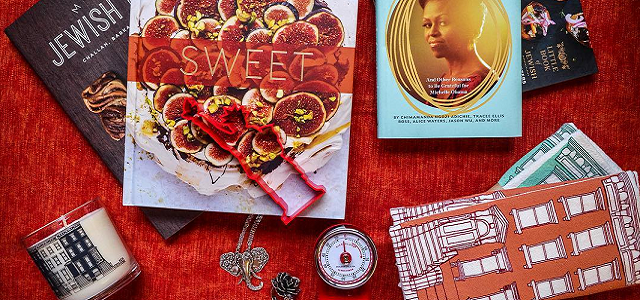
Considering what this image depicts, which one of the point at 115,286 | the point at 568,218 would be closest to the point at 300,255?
the point at 115,286

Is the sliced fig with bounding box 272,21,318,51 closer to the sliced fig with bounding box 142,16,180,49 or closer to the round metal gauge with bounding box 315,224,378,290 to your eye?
the sliced fig with bounding box 142,16,180,49

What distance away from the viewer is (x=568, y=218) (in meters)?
0.80

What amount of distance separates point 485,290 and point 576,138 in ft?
0.92

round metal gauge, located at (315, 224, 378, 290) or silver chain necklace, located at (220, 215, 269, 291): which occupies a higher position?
silver chain necklace, located at (220, 215, 269, 291)

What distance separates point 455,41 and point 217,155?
0.41 metres

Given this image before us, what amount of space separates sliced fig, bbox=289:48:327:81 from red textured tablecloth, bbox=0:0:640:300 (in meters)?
0.11

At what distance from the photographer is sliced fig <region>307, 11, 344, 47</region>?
80cm

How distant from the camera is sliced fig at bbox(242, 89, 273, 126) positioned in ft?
2.62

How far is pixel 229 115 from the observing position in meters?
0.79

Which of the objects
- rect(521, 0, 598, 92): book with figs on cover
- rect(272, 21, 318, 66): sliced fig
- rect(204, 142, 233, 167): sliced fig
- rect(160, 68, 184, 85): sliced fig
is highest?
rect(160, 68, 184, 85): sliced fig

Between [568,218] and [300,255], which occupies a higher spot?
[300,255]

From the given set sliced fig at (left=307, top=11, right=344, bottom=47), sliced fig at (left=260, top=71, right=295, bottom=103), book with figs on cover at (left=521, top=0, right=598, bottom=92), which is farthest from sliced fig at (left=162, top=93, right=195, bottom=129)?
book with figs on cover at (left=521, top=0, right=598, bottom=92)

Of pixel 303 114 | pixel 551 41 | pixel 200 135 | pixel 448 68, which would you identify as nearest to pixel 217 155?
pixel 200 135

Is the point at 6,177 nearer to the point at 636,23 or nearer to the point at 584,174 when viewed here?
the point at 584,174
